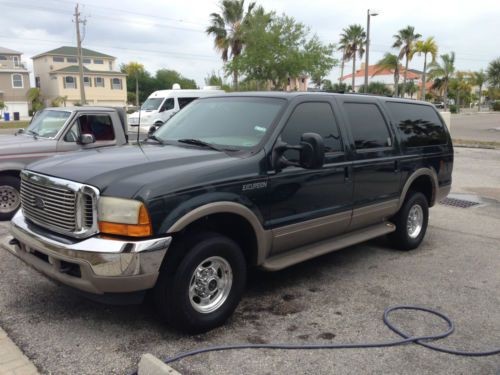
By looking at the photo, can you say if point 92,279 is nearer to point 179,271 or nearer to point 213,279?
point 179,271

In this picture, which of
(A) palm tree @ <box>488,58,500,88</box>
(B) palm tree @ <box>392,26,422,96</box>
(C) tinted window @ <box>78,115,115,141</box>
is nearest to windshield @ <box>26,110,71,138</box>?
(C) tinted window @ <box>78,115,115,141</box>

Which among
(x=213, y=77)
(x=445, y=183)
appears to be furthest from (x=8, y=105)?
(x=445, y=183)

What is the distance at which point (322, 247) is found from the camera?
4719 millimetres

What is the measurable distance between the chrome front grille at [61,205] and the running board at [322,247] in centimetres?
156

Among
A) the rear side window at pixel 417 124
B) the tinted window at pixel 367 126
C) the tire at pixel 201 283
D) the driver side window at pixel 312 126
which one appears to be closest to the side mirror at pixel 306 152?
the driver side window at pixel 312 126

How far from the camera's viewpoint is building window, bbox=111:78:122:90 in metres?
64.1

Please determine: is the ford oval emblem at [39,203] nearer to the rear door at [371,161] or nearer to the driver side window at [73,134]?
the rear door at [371,161]

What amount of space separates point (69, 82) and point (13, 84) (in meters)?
6.60

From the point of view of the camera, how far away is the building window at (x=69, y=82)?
61.9 meters

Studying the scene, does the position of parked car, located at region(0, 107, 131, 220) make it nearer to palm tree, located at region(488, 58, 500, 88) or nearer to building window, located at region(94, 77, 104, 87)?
building window, located at region(94, 77, 104, 87)

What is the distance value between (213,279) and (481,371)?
6.60 feet

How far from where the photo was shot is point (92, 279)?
3.22 metres

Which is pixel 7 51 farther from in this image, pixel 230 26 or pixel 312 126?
pixel 312 126

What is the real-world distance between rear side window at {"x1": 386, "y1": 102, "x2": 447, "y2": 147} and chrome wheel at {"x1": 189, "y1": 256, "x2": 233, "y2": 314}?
3.04m
